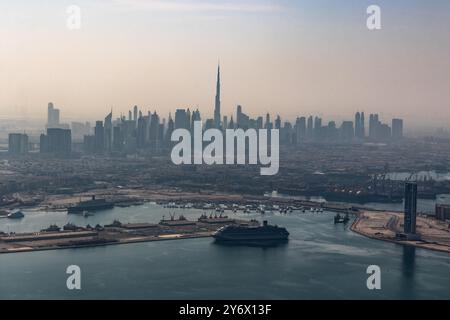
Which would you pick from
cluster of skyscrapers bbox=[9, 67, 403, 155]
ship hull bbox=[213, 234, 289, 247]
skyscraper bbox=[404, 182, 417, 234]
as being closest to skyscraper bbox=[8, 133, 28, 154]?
cluster of skyscrapers bbox=[9, 67, 403, 155]

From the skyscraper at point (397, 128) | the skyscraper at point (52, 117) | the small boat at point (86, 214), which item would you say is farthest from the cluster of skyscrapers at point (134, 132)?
the small boat at point (86, 214)

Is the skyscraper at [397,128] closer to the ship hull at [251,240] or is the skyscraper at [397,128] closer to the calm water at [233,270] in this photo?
the calm water at [233,270]

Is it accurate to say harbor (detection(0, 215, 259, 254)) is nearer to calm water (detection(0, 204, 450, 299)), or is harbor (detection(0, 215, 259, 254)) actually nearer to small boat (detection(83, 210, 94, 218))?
calm water (detection(0, 204, 450, 299))

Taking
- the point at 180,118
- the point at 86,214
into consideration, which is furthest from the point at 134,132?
the point at 86,214

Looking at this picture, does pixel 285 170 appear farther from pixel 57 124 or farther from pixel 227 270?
pixel 57 124

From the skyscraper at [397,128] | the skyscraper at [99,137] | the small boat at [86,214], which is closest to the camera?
the small boat at [86,214]

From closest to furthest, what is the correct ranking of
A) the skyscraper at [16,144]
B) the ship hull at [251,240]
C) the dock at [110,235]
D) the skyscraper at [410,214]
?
the dock at [110,235]
the ship hull at [251,240]
the skyscraper at [410,214]
the skyscraper at [16,144]

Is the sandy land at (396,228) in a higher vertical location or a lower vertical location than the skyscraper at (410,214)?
lower

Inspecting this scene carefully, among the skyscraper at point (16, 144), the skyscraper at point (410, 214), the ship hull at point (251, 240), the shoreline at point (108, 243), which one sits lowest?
the ship hull at point (251, 240)
